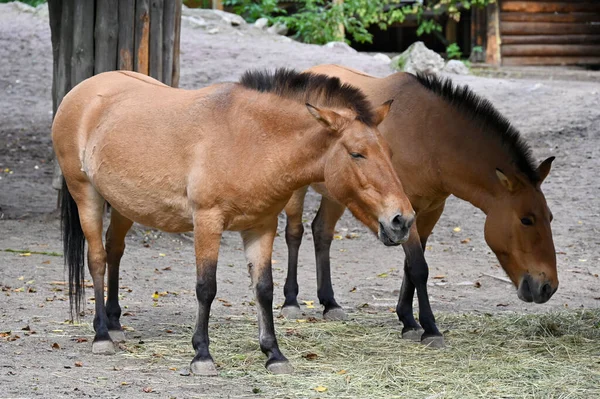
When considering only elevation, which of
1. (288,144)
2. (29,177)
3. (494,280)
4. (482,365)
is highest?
(288,144)

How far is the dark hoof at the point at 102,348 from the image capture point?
5.27 metres

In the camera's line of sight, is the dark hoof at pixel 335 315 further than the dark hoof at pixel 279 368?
Yes

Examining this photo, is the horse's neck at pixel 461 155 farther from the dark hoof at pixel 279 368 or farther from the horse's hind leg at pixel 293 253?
the dark hoof at pixel 279 368

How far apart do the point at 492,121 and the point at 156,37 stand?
3979 millimetres

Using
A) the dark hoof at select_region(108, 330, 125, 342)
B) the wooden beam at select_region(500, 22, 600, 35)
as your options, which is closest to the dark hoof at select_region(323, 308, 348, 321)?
the dark hoof at select_region(108, 330, 125, 342)

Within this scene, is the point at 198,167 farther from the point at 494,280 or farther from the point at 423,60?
the point at 423,60

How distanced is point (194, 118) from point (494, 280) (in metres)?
3.91

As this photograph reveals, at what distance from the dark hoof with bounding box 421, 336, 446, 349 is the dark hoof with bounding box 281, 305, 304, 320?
1248mm

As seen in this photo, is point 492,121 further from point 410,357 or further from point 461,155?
point 410,357

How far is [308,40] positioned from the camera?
19.7 m

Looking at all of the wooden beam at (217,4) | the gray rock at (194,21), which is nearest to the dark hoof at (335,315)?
the gray rock at (194,21)

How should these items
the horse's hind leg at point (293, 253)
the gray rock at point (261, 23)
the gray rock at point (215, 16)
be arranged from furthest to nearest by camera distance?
the gray rock at point (261, 23), the gray rock at point (215, 16), the horse's hind leg at point (293, 253)

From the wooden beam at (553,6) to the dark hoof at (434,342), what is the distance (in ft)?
A: 51.7

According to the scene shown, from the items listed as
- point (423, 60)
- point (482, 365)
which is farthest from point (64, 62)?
point (423, 60)
